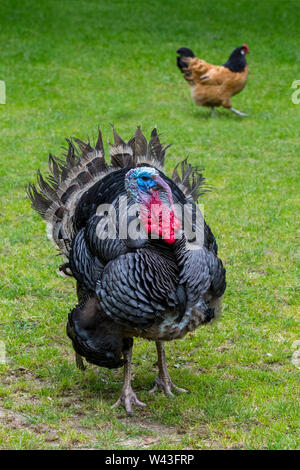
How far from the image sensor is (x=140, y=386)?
5254 mm

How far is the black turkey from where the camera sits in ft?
14.0

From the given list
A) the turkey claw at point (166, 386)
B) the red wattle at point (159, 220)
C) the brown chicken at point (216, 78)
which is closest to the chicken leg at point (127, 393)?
the turkey claw at point (166, 386)

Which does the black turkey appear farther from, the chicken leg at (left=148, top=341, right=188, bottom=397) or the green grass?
the green grass

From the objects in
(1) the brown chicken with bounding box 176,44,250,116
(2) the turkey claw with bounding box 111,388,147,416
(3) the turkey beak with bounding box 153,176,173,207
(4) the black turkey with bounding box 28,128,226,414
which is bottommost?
(2) the turkey claw with bounding box 111,388,147,416

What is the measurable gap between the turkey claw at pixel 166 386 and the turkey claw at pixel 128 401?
23 cm

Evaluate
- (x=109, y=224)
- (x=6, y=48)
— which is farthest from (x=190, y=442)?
(x=6, y=48)

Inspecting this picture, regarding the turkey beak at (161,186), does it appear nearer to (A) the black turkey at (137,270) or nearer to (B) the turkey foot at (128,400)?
(A) the black turkey at (137,270)

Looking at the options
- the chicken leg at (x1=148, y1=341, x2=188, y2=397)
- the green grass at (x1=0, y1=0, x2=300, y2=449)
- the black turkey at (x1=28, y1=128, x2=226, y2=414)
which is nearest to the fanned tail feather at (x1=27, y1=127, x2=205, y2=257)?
the black turkey at (x1=28, y1=128, x2=226, y2=414)

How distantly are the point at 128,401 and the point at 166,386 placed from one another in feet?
1.25

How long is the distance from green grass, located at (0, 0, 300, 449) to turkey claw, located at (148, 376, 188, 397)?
0.13 m

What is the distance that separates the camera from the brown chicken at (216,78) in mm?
12992

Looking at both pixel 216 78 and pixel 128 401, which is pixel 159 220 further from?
pixel 216 78

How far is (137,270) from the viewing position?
4270 millimetres

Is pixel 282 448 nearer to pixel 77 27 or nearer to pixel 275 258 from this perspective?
pixel 275 258
